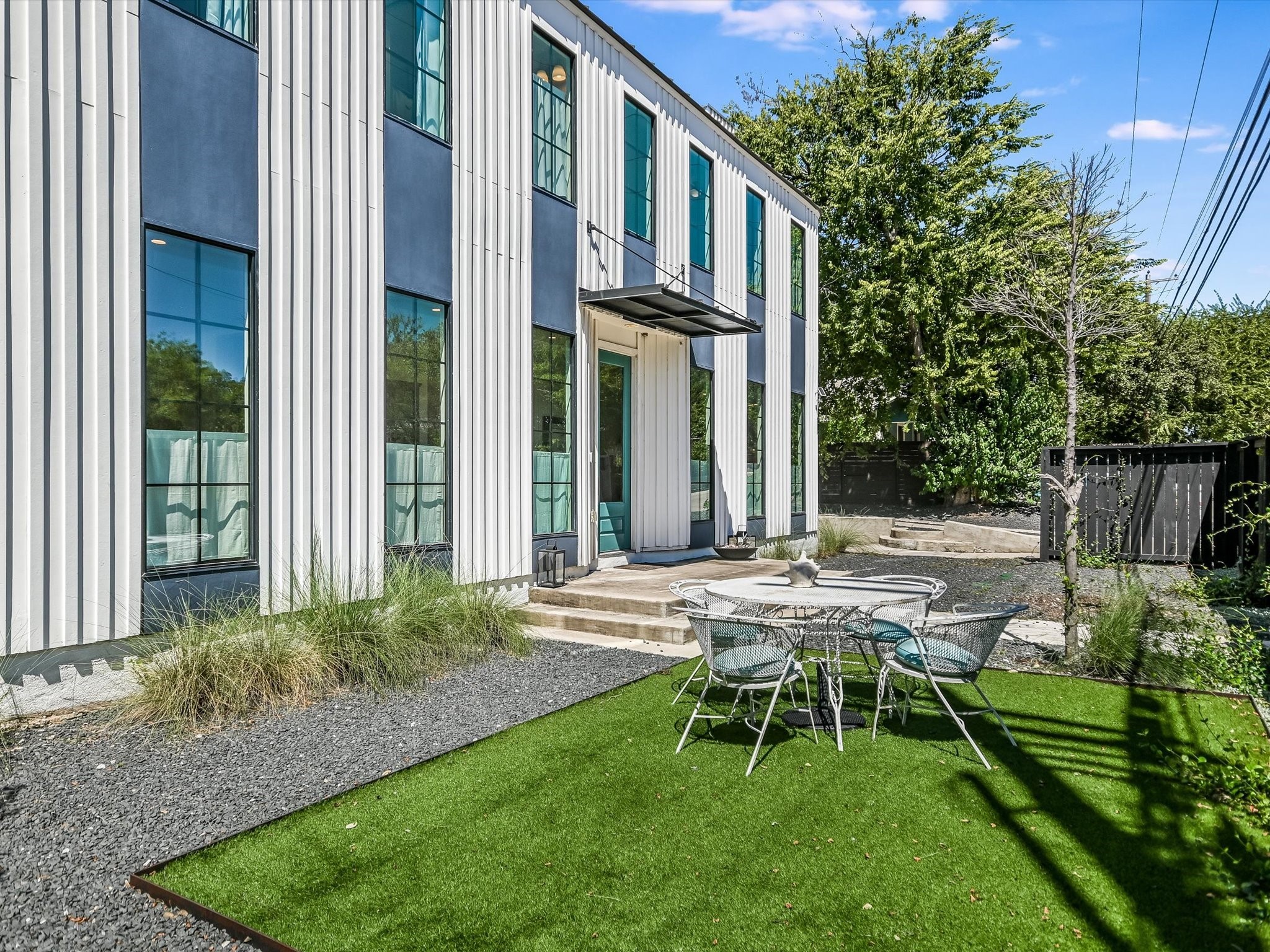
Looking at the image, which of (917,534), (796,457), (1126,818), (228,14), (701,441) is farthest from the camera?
(917,534)

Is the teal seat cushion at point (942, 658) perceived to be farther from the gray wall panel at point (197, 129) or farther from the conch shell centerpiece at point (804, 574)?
the gray wall panel at point (197, 129)

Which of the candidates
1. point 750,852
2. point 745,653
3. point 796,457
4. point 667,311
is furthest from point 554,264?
point 796,457

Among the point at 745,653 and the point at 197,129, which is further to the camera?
the point at 197,129

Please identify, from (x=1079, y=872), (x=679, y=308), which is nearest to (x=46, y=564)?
(x=1079, y=872)

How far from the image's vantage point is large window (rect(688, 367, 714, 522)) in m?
11.3

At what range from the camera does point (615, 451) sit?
10.4 meters

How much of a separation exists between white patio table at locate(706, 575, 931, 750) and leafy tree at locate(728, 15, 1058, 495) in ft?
45.1

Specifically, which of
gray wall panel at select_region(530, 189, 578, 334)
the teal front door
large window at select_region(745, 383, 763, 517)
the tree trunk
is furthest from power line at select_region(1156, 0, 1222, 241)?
the teal front door

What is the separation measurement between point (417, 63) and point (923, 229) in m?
14.2

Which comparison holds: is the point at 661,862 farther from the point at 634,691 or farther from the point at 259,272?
the point at 259,272

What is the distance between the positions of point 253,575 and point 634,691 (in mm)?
2793

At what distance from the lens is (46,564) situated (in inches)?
182

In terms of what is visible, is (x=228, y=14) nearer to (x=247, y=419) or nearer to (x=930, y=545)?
(x=247, y=419)

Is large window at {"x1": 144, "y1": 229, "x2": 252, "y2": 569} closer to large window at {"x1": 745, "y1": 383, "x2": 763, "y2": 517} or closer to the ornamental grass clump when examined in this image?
the ornamental grass clump
